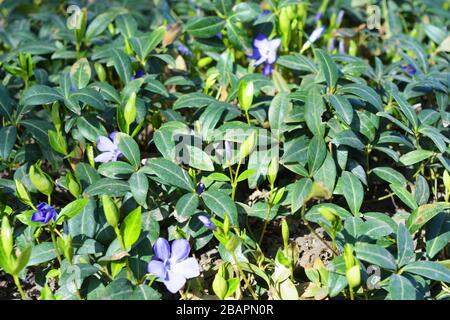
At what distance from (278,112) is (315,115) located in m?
0.12

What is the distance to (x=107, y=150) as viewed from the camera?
1818 mm

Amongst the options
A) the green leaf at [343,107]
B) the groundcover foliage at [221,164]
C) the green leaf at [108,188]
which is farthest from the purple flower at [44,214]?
the green leaf at [343,107]

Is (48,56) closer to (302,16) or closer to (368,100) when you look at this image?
(302,16)

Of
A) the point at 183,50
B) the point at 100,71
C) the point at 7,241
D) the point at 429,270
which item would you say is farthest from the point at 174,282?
the point at 183,50

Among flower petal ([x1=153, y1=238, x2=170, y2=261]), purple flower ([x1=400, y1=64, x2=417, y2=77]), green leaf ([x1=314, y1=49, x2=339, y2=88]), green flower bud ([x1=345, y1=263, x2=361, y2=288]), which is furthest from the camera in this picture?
purple flower ([x1=400, y1=64, x2=417, y2=77])

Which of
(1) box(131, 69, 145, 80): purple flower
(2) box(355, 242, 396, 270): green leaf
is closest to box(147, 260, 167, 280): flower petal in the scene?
(2) box(355, 242, 396, 270): green leaf

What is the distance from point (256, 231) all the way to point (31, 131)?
2.34 ft

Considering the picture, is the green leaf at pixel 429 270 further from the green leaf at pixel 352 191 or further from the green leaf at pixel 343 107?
the green leaf at pixel 343 107

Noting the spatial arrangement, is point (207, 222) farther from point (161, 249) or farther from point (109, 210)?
point (109, 210)

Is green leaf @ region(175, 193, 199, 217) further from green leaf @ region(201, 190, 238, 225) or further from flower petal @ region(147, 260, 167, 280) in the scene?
flower petal @ region(147, 260, 167, 280)

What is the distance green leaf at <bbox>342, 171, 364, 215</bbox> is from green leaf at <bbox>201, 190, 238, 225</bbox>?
316 millimetres

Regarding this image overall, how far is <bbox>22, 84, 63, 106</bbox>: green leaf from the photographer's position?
5.96 feet
